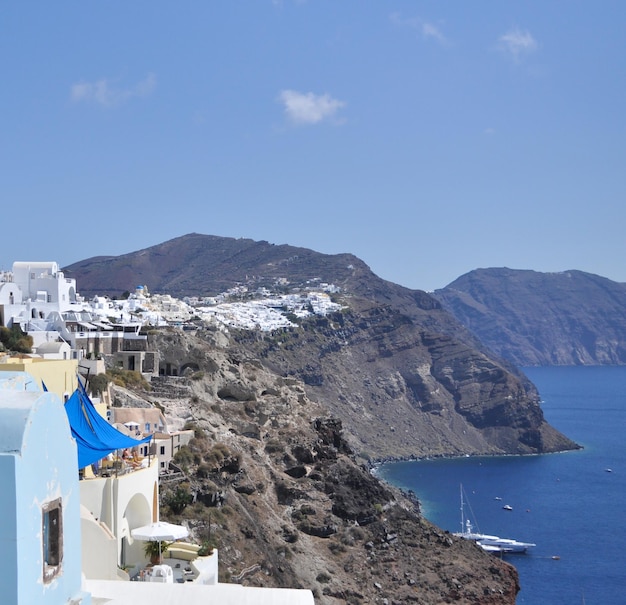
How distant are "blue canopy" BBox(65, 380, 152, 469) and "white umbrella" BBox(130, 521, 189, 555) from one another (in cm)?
144

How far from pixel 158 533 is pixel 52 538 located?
9.70 metres

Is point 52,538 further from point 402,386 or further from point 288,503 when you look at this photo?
point 402,386

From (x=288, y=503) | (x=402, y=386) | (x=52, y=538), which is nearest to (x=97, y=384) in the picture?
(x=288, y=503)

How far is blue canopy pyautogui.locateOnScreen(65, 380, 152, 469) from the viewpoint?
14.7 m

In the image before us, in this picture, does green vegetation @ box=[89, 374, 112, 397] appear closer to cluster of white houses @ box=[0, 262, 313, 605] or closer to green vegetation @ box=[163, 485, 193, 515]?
cluster of white houses @ box=[0, 262, 313, 605]

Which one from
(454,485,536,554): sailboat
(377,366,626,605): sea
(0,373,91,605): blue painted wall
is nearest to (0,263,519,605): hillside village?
(0,373,91,605): blue painted wall

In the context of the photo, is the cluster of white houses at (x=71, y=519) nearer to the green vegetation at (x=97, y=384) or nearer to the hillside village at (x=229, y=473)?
the hillside village at (x=229, y=473)

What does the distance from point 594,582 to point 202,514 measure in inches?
1349

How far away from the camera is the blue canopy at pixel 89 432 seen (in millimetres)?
14695

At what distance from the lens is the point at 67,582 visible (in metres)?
6.05

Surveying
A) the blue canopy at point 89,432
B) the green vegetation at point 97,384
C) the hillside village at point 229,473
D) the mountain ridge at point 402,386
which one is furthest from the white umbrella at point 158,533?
the mountain ridge at point 402,386

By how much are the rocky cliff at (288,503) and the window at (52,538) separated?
81.4ft

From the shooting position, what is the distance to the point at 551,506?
81.3 meters

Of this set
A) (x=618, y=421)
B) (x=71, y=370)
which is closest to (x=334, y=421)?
(x=71, y=370)
